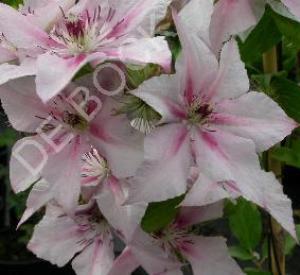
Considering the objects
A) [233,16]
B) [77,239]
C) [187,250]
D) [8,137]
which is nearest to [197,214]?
[187,250]

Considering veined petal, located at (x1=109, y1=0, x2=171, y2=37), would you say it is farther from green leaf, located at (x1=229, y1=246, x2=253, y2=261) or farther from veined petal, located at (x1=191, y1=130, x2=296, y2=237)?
green leaf, located at (x1=229, y1=246, x2=253, y2=261)

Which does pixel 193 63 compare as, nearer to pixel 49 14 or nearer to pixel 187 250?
pixel 49 14

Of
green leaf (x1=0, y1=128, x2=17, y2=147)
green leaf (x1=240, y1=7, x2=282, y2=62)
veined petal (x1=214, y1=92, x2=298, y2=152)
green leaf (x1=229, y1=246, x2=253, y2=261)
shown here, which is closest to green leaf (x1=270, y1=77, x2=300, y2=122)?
green leaf (x1=240, y1=7, x2=282, y2=62)

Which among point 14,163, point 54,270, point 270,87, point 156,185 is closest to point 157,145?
point 156,185

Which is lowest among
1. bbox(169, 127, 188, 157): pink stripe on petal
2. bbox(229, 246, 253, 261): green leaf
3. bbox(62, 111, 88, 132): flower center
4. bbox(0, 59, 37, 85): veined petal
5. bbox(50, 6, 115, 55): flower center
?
bbox(229, 246, 253, 261): green leaf

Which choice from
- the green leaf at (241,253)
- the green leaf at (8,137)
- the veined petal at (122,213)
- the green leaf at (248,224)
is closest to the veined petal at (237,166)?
the veined petal at (122,213)

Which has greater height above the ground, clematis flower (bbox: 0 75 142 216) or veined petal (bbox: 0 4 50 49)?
veined petal (bbox: 0 4 50 49)

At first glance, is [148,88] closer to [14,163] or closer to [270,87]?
[14,163]
